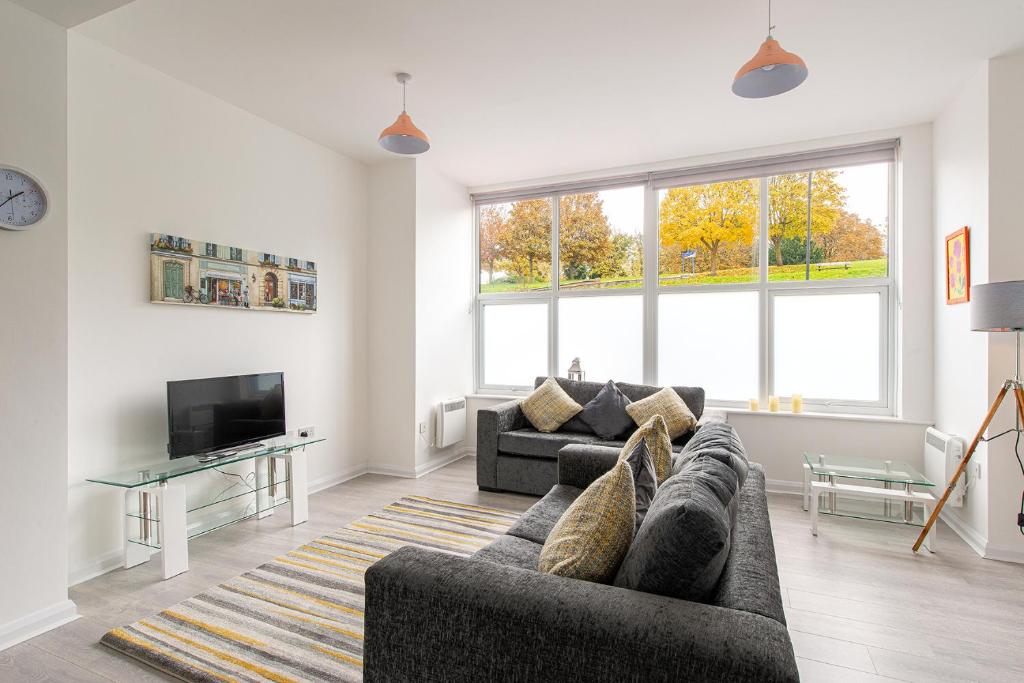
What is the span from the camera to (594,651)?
3.69ft

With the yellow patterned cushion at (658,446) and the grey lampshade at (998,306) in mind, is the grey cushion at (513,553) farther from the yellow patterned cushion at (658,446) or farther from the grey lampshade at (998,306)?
the grey lampshade at (998,306)

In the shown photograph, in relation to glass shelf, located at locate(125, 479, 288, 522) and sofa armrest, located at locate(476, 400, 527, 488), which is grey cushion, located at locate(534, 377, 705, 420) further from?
glass shelf, located at locate(125, 479, 288, 522)

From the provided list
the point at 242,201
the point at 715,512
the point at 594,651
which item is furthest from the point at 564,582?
the point at 242,201

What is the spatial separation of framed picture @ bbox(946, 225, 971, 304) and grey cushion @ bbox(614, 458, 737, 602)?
3.11 m

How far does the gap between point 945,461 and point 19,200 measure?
5215 mm

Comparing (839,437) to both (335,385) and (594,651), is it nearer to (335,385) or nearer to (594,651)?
(594,651)

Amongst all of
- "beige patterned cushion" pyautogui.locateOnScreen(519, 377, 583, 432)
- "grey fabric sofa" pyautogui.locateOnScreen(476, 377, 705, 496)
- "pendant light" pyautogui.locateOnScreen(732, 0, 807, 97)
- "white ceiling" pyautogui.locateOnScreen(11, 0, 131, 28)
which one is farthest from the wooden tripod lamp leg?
"white ceiling" pyautogui.locateOnScreen(11, 0, 131, 28)

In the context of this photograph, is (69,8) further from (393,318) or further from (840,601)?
(840,601)

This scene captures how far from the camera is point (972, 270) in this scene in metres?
3.16

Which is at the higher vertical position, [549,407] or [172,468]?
[549,407]

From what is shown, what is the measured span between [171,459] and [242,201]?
1819 millimetres

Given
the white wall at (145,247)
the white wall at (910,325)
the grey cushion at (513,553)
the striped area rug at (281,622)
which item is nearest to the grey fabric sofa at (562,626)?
the grey cushion at (513,553)

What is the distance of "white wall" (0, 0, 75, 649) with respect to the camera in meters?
2.10

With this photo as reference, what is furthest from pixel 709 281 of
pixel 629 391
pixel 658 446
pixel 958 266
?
pixel 658 446
